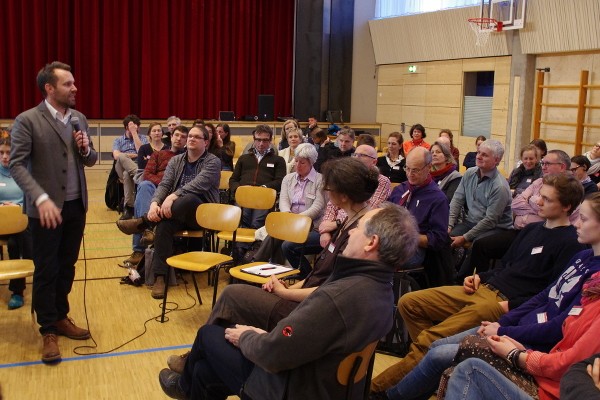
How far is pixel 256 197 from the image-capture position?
5.50 metres

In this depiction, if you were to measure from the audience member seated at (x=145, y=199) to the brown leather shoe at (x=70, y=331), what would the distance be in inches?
47.5

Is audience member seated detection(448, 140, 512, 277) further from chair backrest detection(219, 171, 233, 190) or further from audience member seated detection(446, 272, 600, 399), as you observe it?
chair backrest detection(219, 171, 233, 190)

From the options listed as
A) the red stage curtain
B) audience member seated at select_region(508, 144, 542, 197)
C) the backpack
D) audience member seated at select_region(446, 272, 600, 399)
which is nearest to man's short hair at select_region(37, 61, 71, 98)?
audience member seated at select_region(446, 272, 600, 399)

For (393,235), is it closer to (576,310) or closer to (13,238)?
(576,310)

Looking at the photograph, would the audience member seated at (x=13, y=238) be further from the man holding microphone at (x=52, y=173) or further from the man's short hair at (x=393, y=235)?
the man's short hair at (x=393, y=235)

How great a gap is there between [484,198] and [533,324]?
7.27 ft

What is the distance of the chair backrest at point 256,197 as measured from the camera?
546 centimetres

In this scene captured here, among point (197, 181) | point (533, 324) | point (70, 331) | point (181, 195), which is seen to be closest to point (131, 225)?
point (181, 195)

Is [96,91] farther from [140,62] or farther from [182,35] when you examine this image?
[182,35]

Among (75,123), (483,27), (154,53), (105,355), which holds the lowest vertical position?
(105,355)

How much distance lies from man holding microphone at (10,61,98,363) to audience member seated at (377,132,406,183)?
3.95m

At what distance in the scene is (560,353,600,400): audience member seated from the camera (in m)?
1.95

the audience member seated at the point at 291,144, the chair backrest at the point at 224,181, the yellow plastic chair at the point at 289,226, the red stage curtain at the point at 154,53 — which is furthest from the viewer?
the red stage curtain at the point at 154,53

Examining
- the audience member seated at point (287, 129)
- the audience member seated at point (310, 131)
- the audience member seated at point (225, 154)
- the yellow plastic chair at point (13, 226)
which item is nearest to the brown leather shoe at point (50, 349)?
the yellow plastic chair at point (13, 226)
